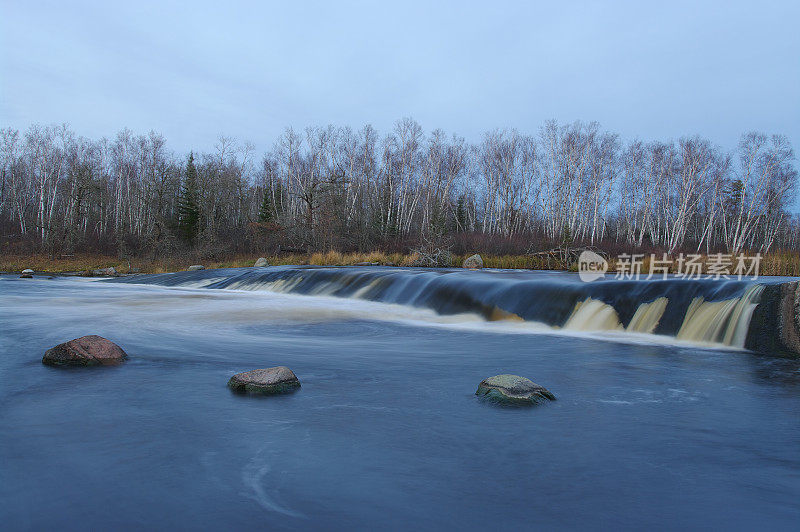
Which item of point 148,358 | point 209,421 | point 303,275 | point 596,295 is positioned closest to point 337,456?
point 209,421

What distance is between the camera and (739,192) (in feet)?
143

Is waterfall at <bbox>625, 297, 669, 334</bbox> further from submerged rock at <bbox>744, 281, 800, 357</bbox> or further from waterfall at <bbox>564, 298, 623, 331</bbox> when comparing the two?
submerged rock at <bbox>744, 281, 800, 357</bbox>

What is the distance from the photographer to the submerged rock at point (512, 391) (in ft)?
14.4

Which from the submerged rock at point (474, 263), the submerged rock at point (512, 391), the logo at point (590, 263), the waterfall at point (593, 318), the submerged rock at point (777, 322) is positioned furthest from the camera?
the submerged rock at point (474, 263)

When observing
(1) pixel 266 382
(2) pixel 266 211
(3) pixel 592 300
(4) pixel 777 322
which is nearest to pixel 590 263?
(3) pixel 592 300

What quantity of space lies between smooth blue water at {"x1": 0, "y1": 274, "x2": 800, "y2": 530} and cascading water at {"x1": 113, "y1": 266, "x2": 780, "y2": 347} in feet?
3.79

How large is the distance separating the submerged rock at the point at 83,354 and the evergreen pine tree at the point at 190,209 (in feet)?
116

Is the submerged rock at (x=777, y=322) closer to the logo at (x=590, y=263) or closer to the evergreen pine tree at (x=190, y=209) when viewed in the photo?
the logo at (x=590, y=263)

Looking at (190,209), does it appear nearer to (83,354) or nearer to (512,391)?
(83,354)

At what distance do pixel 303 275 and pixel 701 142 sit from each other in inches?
1324

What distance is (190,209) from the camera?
3972 centimetres

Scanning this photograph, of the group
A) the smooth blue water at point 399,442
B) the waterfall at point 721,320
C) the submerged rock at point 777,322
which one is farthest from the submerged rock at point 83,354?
the submerged rock at point 777,322

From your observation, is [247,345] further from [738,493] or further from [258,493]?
[738,493]

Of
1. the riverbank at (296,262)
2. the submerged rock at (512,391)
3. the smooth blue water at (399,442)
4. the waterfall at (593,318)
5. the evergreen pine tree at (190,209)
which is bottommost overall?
the smooth blue water at (399,442)
